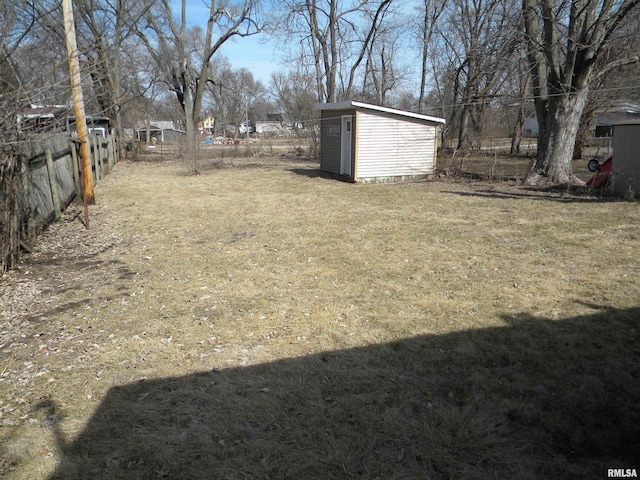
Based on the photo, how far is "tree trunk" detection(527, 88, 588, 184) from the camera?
40.6 ft

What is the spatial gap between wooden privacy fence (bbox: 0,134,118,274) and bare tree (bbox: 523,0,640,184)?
11.7 meters

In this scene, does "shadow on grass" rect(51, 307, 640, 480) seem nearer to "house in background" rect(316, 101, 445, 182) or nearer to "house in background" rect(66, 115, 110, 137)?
"house in background" rect(66, 115, 110, 137)

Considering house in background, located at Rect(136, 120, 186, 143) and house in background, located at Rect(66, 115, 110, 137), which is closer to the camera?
house in background, located at Rect(66, 115, 110, 137)

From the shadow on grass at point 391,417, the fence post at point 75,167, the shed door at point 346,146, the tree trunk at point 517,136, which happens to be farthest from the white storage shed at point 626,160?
the tree trunk at point 517,136

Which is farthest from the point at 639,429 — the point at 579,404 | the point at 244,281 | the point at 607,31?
the point at 607,31

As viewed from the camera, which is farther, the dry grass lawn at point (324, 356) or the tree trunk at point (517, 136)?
the tree trunk at point (517, 136)

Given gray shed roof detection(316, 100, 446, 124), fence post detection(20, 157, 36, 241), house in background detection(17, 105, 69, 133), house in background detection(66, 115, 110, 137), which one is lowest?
fence post detection(20, 157, 36, 241)

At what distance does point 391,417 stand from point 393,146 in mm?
12534

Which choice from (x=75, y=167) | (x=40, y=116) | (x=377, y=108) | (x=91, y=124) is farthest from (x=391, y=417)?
(x=91, y=124)

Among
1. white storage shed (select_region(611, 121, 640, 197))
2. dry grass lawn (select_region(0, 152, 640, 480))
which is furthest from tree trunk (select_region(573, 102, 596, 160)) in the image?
dry grass lawn (select_region(0, 152, 640, 480))

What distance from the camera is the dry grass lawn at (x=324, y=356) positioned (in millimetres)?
2486

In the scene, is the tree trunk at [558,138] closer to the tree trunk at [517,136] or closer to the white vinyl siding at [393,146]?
the white vinyl siding at [393,146]

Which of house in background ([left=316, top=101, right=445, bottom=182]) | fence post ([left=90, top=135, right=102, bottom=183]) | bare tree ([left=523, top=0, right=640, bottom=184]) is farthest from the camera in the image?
house in background ([left=316, top=101, right=445, bottom=182])

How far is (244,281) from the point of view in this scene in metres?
5.30
